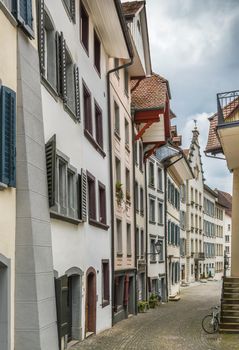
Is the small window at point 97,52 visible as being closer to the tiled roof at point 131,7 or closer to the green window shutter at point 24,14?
the tiled roof at point 131,7

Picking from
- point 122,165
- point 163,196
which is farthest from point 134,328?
point 163,196

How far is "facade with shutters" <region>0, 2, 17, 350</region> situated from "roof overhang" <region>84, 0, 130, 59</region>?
8.74m

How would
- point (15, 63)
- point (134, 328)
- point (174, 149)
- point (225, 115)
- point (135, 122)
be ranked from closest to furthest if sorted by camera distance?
point (15, 63) → point (225, 115) → point (134, 328) → point (135, 122) → point (174, 149)

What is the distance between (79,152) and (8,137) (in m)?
6.42

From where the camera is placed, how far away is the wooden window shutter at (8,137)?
31.4ft

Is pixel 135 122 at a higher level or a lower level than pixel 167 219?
higher

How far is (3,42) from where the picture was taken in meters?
9.77

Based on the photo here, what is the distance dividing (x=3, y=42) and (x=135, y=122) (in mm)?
19171

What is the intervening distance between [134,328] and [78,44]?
10449 millimetres

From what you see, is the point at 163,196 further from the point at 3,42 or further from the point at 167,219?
the point at 3,42

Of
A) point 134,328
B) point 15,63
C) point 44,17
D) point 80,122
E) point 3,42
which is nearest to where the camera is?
point 3,42

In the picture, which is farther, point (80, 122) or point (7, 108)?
point (80, 122)

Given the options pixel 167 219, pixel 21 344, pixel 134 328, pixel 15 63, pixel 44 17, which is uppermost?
pixel 44 17

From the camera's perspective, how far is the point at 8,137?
390 inches
